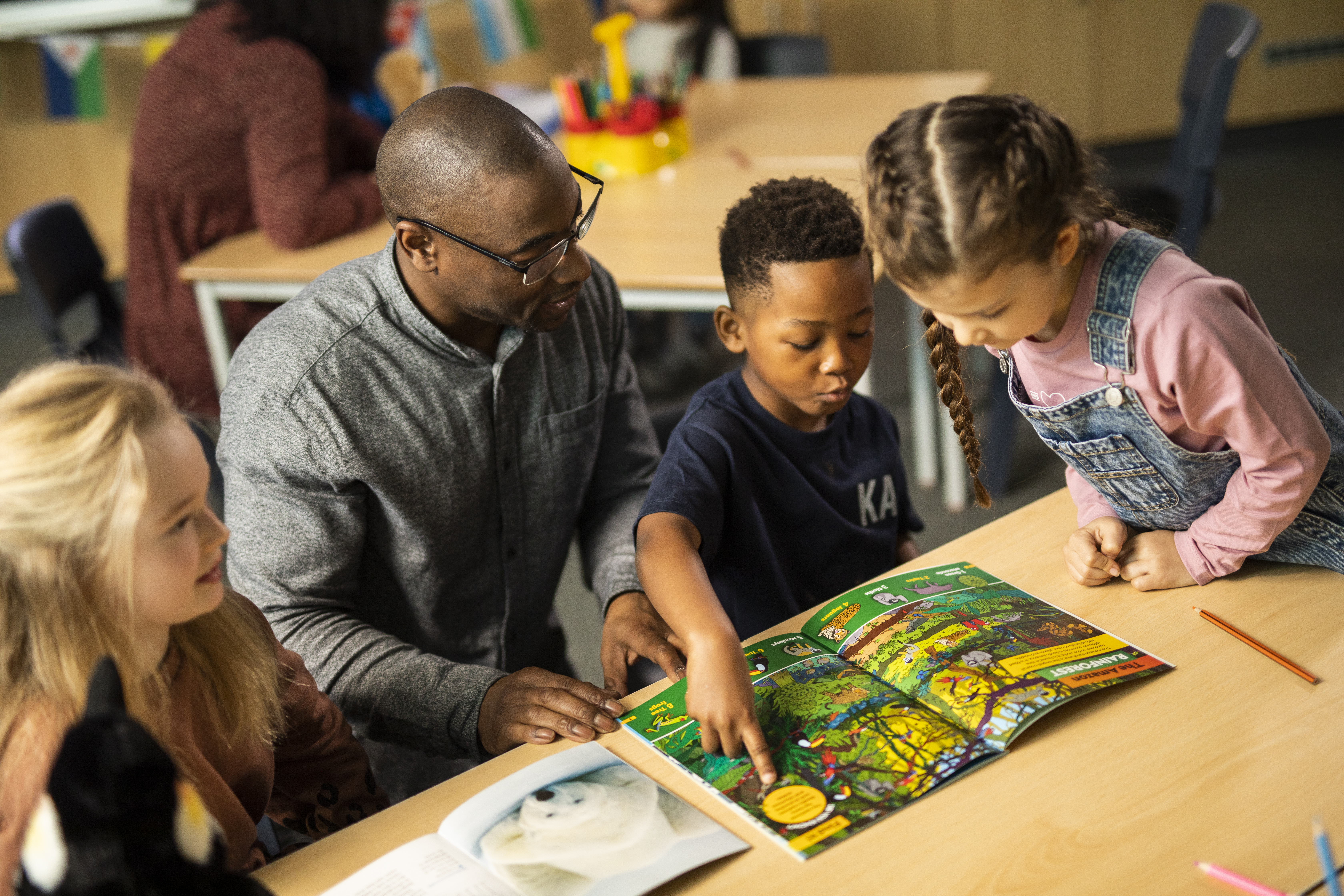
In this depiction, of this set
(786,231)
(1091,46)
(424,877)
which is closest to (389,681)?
(424,877)

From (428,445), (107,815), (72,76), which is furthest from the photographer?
(72,76)

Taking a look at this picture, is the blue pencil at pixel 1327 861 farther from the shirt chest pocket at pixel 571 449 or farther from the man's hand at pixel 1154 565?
the shirt chest pocket at pixel 571 449

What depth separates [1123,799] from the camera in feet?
2.70

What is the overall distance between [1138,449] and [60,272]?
200 cm

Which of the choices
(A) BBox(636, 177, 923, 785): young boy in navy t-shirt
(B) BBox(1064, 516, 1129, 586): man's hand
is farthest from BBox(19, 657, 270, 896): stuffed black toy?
(B) BBox(1064, 516, 1129, 586): man's hand

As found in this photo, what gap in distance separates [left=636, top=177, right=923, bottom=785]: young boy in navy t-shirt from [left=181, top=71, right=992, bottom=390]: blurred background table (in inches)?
20.8

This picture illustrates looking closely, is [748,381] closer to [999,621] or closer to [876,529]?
[876,529]

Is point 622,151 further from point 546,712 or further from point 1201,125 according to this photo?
point 546,712

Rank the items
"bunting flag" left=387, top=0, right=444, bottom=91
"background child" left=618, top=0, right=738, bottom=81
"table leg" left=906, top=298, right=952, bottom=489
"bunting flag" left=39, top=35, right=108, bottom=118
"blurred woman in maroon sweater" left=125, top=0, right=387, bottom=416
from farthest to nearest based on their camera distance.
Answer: "bunting flag" left=387, top=0, right=444, bottom=91
"bunting flag" left=39, top=35, right=108, bottom=118
"background child" left=618, top=0, right=738, bottom=81
"table leg" left=906, top=298, right=952, bottom=489
"blurred woman in maroon sweater" left=125, top=0, right=387, bottom=416

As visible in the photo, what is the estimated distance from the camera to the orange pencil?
3.05 feet

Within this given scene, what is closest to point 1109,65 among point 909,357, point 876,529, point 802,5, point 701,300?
point 802,5

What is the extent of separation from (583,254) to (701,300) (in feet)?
2.30

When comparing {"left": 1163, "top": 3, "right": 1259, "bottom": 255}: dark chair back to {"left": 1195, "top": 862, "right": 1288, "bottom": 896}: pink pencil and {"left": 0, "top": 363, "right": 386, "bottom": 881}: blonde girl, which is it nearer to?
{"left": 1195, "top": 862, "right": 1288, "bottom": 896}: pink pencil

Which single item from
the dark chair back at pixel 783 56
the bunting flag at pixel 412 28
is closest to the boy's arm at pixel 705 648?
the dark chair back at pixel 783 56
